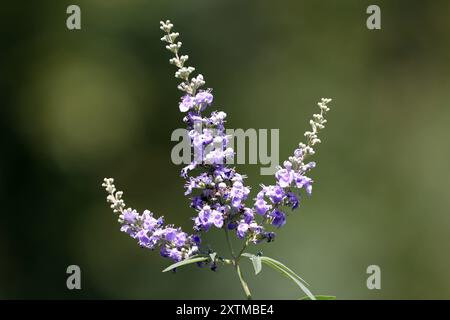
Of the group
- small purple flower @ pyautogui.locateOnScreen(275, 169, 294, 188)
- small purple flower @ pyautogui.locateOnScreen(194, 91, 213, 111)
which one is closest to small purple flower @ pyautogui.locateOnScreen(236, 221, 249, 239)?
small purple flower @ pyautogui.locateOnScreen(275, 169, 294, 188)

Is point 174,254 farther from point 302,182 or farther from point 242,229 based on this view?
point 302,182

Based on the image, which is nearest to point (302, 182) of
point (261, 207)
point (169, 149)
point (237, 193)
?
point (261, 207)

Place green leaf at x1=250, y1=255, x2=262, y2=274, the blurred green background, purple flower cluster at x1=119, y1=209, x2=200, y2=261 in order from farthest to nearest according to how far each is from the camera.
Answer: the blurred green background, purple flower cluster at x1=119, y1=209, x2=200, y2=261, green leaf at x1=250, y1=255, x2=262, y2=274

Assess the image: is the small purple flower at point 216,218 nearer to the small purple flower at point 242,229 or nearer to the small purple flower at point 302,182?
the small purple flower at point 242,229

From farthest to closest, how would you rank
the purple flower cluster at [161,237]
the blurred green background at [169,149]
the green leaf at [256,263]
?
the blurred green background at [169,149], the purple flower cluster at [161,237], the green leaf at [256,263]

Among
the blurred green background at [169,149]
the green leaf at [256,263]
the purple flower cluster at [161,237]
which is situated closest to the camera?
the green leaf at [256,263]

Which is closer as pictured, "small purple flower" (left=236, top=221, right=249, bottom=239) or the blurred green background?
"small purple flower" (left=236, top=221, right=249, bottom=239)

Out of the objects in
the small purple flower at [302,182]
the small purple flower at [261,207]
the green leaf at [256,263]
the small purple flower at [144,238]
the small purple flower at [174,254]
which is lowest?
the green leaf at [256,263]

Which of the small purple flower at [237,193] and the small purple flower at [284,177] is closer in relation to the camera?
the small purple flower at [237,193]

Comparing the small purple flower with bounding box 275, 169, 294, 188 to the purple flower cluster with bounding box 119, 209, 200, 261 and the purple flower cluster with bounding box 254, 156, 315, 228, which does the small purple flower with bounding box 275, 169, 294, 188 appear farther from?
the purple flower cluster with bounding box 119, 209, 200, 261

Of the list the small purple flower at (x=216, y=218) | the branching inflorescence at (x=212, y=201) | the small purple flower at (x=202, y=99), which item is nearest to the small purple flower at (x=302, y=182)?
the branching inflorescence at (x=212, y=201)
